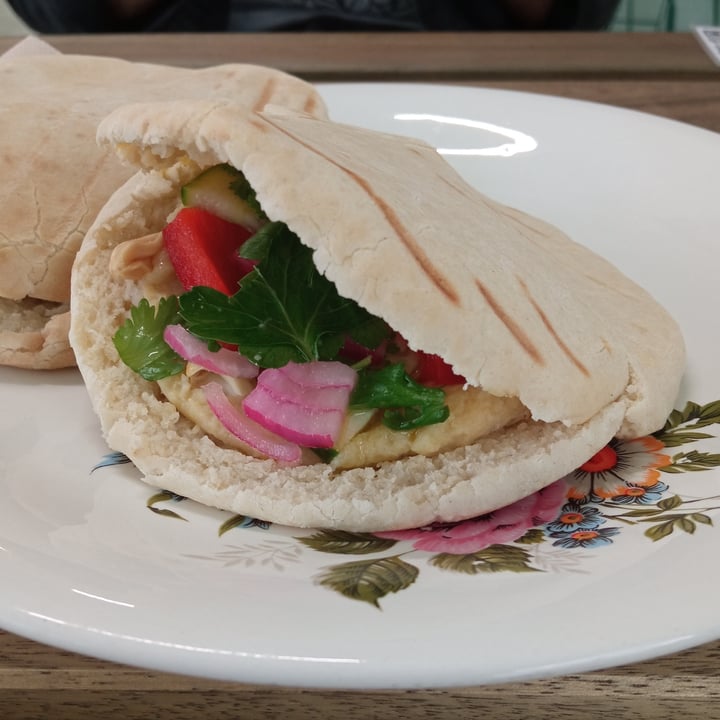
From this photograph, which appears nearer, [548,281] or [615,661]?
[615,661]

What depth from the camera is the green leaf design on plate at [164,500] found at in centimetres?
148

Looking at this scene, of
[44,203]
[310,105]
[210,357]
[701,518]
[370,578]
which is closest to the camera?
→ [370,578]

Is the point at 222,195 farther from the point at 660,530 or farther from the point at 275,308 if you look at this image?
the point at 660,530

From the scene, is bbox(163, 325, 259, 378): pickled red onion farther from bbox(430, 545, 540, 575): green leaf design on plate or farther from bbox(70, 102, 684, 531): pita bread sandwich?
bbox(430, 545, 540, 575): green leaf design on plate

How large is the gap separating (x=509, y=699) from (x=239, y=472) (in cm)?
57

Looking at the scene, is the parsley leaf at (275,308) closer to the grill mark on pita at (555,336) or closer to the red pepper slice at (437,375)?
the red pepper slice at (437,375)

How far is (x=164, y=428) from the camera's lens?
161 centimetres

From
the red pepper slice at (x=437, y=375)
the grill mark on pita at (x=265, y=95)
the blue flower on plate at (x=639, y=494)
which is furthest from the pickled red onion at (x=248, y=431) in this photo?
the grill mark on pita at (x=265, y=95)

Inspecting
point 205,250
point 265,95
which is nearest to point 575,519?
point 205,250

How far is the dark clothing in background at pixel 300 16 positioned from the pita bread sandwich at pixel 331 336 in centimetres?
330

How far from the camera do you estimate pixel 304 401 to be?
5.05 ft

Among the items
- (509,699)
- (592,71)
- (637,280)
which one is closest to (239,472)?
(509,699)

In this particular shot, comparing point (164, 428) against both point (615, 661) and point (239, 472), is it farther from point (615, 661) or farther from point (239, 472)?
point (615, 661)

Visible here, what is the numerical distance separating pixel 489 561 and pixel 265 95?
1.45 meters
